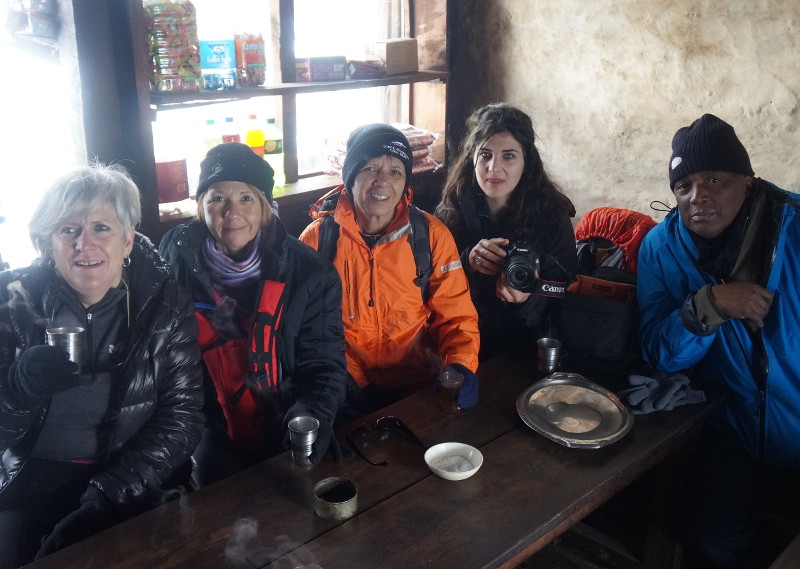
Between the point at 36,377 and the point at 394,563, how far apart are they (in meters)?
1.07

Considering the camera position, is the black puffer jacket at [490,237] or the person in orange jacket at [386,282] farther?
the black puffer jacket at [490,237]

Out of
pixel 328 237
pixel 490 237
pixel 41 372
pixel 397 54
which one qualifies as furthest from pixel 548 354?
pixel 397 54

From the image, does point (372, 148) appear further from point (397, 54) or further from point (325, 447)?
point (397, 54)

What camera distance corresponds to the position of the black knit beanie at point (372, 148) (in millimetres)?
2623

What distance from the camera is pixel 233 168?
2.31 m

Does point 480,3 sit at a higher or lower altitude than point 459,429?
higher

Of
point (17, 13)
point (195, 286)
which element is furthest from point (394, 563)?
point (17, 13)

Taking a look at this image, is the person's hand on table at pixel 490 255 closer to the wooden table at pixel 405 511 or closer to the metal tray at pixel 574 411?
the metal tray at pixel 574 411

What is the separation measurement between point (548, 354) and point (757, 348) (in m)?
0.72

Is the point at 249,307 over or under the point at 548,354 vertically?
over

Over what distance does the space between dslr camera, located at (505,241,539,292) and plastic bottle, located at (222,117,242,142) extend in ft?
5.48

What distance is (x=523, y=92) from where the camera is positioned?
416 cm

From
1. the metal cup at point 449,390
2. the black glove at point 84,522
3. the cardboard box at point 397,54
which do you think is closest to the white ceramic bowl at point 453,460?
the metal cup at point 449,390

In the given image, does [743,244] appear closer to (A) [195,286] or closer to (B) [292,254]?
(B) [292,254]
